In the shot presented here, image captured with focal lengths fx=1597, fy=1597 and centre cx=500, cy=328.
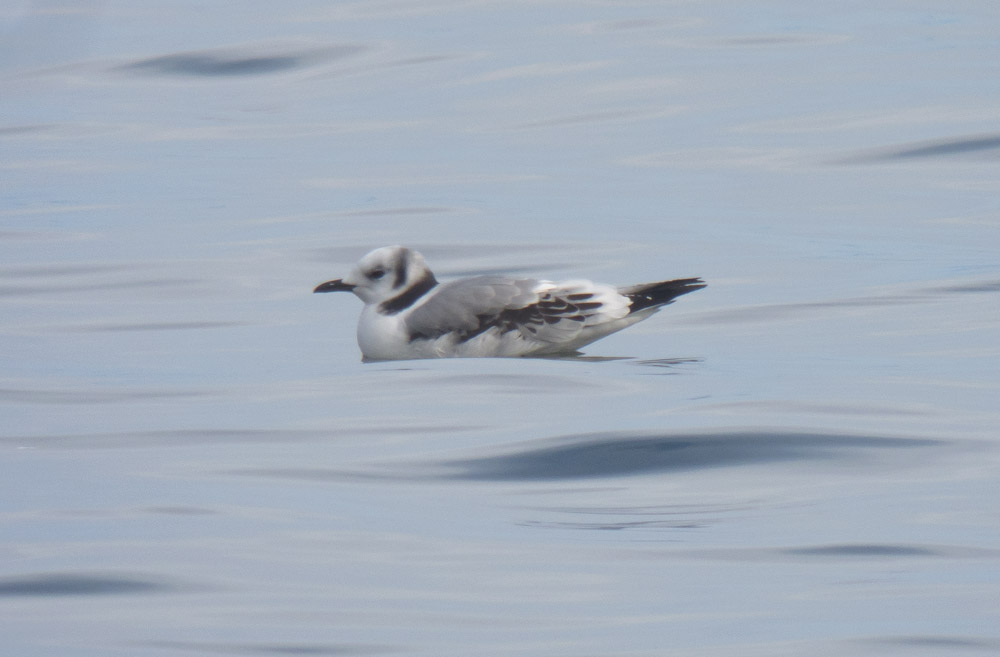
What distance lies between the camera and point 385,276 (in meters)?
9.10

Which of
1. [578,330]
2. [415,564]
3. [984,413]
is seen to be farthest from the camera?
[578,330]

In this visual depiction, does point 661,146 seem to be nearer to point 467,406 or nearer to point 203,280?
point 203,280

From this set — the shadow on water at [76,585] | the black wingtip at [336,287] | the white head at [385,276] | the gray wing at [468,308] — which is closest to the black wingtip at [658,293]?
the gray wing at [468,308]

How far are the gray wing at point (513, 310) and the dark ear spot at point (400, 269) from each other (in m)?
0.42

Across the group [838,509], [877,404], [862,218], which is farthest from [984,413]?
[862,218]

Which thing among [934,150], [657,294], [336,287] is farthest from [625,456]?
[934,150]

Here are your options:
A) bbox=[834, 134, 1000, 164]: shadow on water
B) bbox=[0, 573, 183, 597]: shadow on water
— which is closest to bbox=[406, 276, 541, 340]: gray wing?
bbox=[0, 573, 183, 597]: shadow on water

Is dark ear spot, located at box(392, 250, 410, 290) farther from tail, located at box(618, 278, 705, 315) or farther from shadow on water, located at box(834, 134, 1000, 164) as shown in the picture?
shadow on water, located at box(834, 134, 1000, 164)

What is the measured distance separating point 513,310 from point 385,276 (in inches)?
39.5

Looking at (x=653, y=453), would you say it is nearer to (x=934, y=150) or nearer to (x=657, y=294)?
(x=657, y=294)

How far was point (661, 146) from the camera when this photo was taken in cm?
2086

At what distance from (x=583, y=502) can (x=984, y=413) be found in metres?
2.21

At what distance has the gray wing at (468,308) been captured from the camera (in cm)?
840

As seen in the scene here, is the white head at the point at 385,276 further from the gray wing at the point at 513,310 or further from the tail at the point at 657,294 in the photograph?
the tail at the point at 657,294
